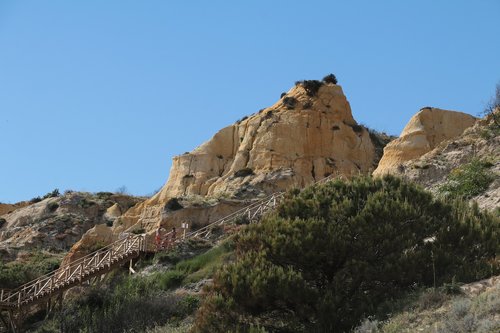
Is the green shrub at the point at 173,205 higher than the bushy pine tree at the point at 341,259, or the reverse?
the green shrub at the point at 173,205

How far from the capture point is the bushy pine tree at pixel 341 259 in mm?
22094

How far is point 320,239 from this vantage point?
23.2 metres

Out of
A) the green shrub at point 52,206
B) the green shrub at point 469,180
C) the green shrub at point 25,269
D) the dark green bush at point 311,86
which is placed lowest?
the green shrub at point 25,269

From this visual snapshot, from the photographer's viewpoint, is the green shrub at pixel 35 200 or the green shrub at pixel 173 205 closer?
the green shrub at pixel 173 205

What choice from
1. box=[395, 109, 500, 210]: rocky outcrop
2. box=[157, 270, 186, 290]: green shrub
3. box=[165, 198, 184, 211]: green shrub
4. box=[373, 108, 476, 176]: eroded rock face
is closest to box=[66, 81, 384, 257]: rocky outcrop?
box=[165, 198, 184, 211]: green shrub

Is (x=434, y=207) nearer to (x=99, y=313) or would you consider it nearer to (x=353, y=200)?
(x=353, y=200)

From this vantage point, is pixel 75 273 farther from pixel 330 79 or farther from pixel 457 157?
pixel 330 79

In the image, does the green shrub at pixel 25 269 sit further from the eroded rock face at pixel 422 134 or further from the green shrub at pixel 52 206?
the eroded rock face at pixel 422 134

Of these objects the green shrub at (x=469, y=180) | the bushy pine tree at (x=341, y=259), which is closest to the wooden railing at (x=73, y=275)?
the bushy pine tree at (x=341, y=259)

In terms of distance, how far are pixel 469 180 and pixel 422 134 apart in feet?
43.3

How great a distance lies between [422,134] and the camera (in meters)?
47.1

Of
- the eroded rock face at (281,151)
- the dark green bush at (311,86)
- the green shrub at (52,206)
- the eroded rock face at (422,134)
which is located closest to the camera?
the eroded rock face at (422,134)

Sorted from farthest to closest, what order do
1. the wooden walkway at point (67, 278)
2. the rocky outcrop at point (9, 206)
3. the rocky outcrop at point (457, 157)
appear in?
the rocky outcrop at point (9, 206), the rocky outcrop at point (457, 157), the wooden walkway at point (67, 278)

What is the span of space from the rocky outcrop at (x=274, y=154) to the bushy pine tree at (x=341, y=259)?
2373 centimetres
